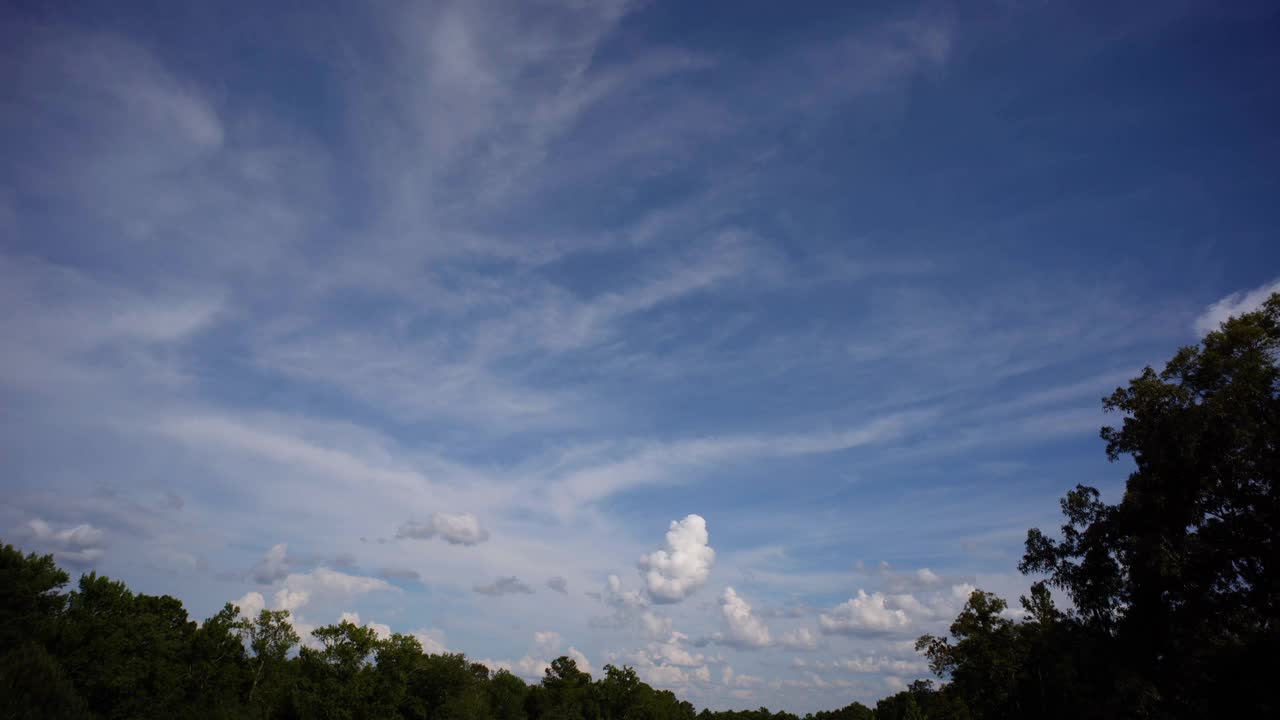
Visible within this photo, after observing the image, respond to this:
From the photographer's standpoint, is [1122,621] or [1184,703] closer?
[1184,703]

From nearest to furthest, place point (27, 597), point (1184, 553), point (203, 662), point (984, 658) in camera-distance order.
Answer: point (1184, 553), point (984, 658), point (27, 597), point (203, 662)

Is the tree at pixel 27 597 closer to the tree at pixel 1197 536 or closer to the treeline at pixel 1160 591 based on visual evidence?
the treeline at pixel 1160 591

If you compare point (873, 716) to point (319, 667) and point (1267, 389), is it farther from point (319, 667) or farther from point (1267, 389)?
point (1267, 389)

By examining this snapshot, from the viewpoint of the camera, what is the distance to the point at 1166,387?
32.4 meters

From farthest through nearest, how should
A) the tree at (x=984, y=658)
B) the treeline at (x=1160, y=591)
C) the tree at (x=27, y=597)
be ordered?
the tree at (x=27, y=597)
the tree at (x=984, y=658)
the treeline at (x=1160, y=591)

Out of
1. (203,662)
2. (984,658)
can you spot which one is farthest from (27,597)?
(984,658)

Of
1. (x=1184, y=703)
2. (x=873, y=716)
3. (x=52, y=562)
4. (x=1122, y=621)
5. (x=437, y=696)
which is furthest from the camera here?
(x=873, y=716)

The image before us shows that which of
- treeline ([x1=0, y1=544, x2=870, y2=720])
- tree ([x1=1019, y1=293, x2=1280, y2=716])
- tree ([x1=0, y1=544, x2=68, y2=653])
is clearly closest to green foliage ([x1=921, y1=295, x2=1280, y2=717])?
tree ([x1=1019, y1=293, x2=1280, y2=716])

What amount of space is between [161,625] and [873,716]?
543ft

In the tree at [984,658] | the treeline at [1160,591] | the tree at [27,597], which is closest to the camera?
the treeline at [1160,591]

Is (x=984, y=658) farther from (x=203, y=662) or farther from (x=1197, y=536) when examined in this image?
(x=203, y=662)

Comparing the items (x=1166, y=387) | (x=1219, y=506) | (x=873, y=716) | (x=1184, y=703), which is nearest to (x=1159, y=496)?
(x=1219, y=506)

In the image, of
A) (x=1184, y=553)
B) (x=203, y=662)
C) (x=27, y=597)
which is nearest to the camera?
(x=1184, y=553)

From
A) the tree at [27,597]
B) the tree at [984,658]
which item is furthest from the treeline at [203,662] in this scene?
the tree at [984,658]
